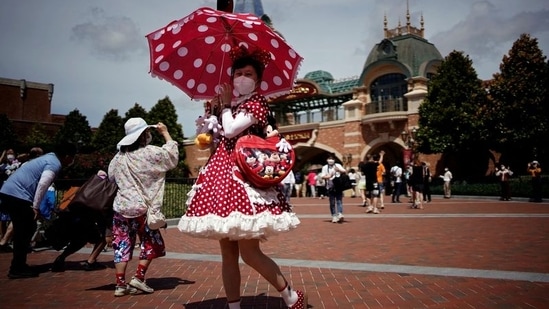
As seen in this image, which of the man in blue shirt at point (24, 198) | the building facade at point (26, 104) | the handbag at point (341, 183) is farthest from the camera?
the building facade at point (26, 104)

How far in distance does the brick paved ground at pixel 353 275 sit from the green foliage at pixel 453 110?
1812 cm

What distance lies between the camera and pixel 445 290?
3906 millimetres

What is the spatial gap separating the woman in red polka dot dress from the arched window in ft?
89.3

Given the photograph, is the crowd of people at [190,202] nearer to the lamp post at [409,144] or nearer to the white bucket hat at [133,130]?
the white bucket hat at [133,130]

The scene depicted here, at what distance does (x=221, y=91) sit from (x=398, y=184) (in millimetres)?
15745

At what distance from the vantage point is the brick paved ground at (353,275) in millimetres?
3731

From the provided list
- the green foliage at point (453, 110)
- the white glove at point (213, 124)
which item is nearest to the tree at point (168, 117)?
the green foliage at point (453, 110)

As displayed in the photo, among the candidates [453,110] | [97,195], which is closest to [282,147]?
[97,195]

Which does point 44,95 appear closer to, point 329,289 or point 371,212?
point 371,212

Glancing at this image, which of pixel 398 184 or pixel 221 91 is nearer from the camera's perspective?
pixel 221 91

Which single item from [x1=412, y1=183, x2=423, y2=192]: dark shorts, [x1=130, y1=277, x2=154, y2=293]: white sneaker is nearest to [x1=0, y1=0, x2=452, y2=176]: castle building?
[x1=412, y1=183, x2=423, y2=192]: dark shorts

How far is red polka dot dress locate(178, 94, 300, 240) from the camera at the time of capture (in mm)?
2754

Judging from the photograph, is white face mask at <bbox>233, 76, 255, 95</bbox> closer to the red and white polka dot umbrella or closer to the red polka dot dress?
the red polka dot dress

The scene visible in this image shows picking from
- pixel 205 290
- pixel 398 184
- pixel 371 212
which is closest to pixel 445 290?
pixel 205 290
